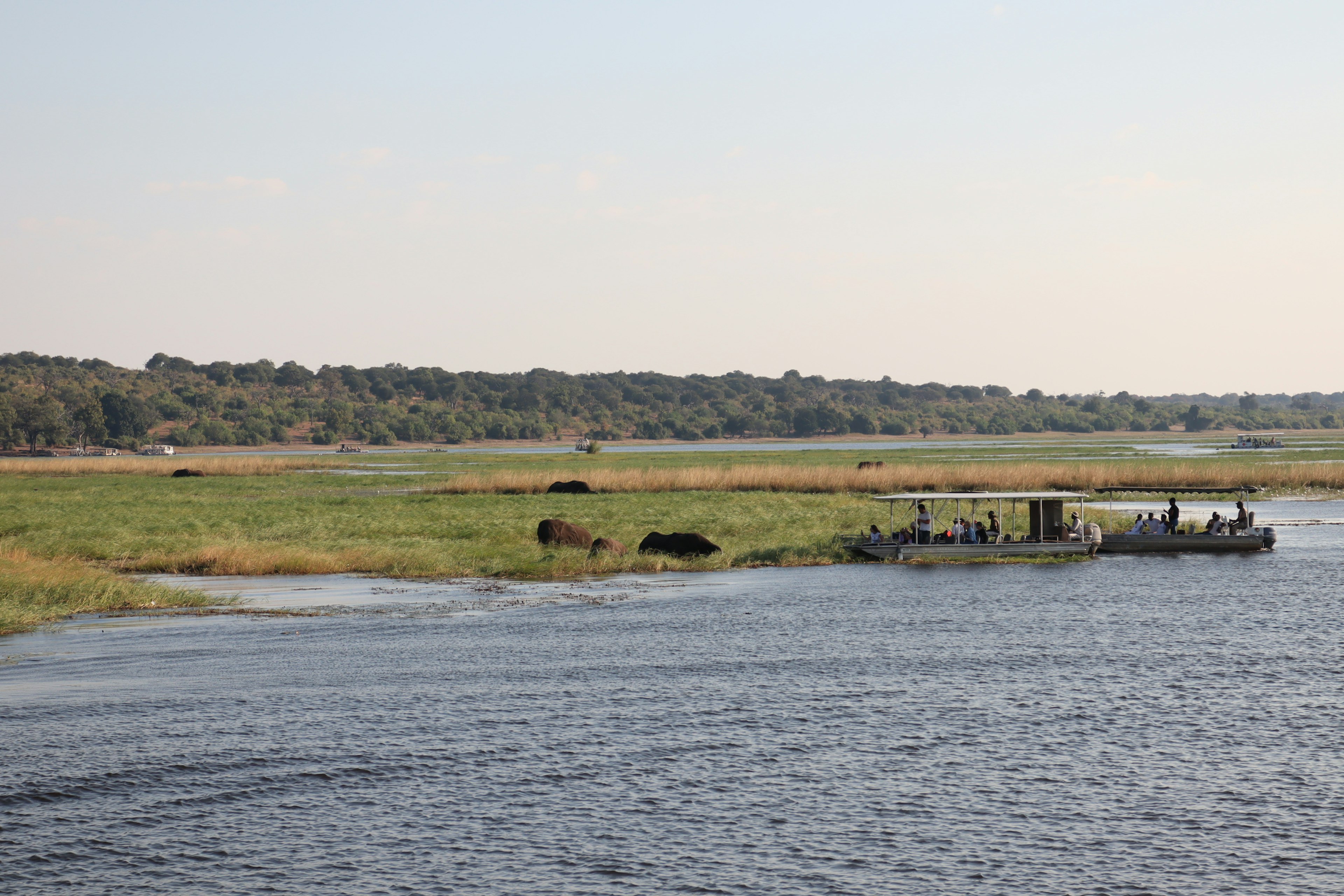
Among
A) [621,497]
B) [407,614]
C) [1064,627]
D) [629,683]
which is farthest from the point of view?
[621,497]

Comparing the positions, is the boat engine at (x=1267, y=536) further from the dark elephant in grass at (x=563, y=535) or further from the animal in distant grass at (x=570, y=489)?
the animal in distant grass at (x=570, y=489)

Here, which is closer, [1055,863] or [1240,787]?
[1055,863]

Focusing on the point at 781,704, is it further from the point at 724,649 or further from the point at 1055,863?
the point at 1055,863

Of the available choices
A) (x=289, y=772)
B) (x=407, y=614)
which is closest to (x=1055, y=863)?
(x=289, y=772)

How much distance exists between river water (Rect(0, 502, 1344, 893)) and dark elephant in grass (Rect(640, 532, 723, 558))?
14144 mm

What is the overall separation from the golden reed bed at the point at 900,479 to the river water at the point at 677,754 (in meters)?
45.8

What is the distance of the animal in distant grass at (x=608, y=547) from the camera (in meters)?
49.1

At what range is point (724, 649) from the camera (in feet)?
97.6

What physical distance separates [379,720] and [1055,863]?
499 inches

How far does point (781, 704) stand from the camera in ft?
78.2

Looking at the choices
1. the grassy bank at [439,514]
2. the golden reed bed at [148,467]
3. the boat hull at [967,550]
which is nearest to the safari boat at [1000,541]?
the boat hull at [967,550]

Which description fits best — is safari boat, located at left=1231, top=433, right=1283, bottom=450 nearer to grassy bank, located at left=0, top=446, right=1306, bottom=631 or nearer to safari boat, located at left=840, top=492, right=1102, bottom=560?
grassy bank, located at left=0, top=446, right=1306, bottom=631

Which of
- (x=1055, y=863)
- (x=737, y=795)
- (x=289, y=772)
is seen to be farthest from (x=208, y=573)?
(x=1055, y=863)

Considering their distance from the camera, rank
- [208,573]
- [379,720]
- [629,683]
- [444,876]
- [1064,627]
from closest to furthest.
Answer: [444,876] → [379,720] → [629,683] → [1064,627] → [208,573]
